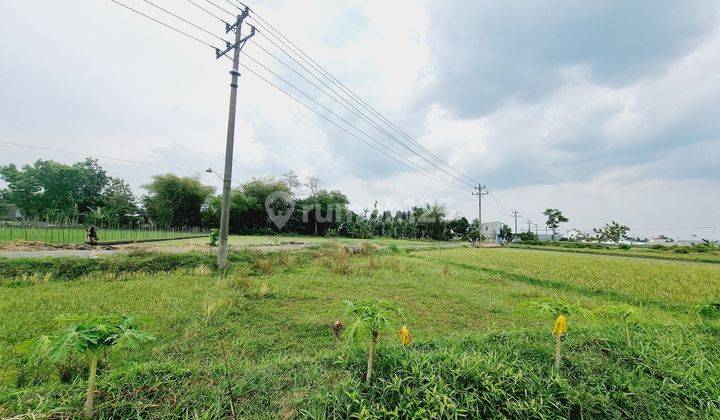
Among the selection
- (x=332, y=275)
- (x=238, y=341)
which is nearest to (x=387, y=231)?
(x=332, y=275)

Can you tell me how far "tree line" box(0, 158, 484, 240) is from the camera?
120ft

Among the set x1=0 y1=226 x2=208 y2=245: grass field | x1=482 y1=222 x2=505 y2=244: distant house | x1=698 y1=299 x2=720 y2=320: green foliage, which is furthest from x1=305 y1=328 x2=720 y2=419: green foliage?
x1=482 y1=222 x2=505 y2=244: distant house

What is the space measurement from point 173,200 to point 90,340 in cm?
4402

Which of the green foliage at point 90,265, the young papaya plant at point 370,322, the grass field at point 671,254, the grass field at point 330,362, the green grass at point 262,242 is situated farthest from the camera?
the grass field at point 671,254

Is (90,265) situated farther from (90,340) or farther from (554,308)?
(554,308)

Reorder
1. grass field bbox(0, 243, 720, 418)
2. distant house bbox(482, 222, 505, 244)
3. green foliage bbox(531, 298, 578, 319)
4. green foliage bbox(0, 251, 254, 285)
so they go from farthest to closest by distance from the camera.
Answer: distant house bbox(482, 222, 505, 244)
green foliage bbox(0, 251, 254, 285)
green foliage bbox(531, 298, 578, 319)
grass field bbox(0, 243, 720, 418)

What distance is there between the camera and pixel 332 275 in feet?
31.8

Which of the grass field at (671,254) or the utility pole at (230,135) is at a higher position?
the utility pole at (230,135)

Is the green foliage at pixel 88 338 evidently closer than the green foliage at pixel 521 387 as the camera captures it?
Yes

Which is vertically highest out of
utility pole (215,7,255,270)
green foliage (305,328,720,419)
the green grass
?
utility pole (215,7,255,270)

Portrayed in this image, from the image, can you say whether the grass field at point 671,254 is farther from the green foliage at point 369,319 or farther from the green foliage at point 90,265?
the green foliage at point 90,265

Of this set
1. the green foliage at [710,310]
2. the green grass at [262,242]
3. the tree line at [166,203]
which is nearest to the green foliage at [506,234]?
the tree line at [166,203]

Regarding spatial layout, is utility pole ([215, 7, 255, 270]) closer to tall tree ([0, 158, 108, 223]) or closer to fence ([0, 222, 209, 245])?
fence ([0, 222, 209, 245])

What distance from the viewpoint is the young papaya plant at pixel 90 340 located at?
144 cm
